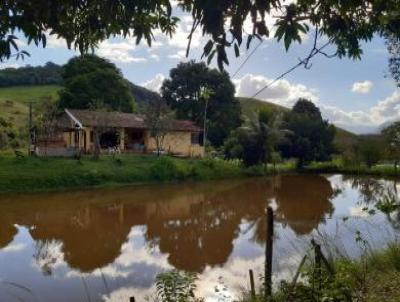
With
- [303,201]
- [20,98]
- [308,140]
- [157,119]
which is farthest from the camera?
[20,98]

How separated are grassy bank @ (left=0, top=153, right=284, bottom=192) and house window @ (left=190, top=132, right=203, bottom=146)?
5.32 m

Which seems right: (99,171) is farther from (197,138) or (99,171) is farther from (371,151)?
(371,151)

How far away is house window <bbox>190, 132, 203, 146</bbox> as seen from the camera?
118 ft

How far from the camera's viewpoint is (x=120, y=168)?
25688 millimetres

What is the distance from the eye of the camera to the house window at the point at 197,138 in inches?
1418

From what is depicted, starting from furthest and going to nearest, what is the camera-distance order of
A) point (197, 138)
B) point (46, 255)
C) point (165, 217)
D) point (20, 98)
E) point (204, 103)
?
point (20, 98) < point (204, 103) < point (197, 138) < point (165, 217) < point (46, 255)

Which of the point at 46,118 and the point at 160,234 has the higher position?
the point at 46,118

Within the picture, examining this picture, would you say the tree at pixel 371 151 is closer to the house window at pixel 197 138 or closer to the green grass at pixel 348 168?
the green grass at pixel 348 168

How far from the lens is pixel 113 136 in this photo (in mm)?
32688

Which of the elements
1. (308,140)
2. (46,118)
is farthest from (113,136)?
(308,140)

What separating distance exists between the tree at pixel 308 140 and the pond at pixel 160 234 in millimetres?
10247

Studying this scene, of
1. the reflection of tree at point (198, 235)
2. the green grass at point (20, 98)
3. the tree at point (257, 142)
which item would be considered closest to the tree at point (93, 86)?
the green grass at point (20, 98)

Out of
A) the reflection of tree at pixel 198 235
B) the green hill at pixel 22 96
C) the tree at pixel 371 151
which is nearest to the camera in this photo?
the reflection of tree at pixel 198 235

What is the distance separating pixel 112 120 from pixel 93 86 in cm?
759
